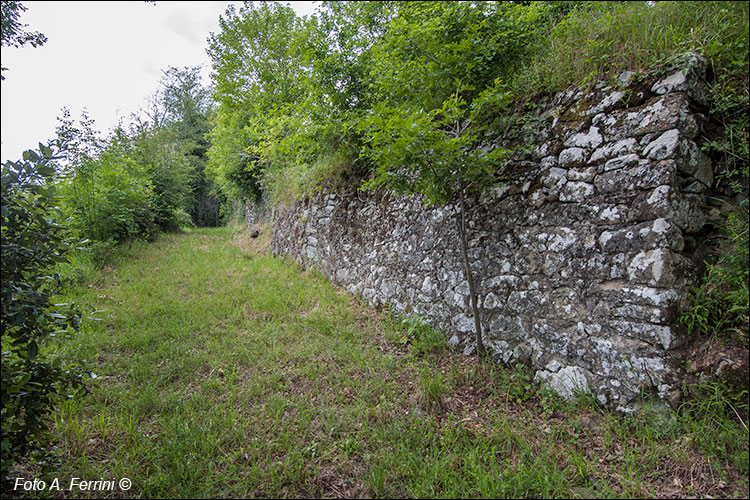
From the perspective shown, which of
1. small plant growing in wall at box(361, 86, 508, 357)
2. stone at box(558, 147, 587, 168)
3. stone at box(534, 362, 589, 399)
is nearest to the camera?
stone at box(534, 362, 589, 399)

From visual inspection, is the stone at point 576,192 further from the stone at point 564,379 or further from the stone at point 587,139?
the stone at point 564,379

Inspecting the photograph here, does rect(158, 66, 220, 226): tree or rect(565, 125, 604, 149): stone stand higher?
rect(158, 66, 220, 226): tree

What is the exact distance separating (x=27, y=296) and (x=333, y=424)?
2172 mm

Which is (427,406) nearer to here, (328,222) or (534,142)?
(534,142)

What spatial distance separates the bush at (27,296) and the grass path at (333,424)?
1.81ft

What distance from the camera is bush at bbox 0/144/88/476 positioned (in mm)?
1810

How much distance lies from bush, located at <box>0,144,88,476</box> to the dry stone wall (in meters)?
3.52

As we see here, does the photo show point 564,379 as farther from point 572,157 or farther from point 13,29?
point 13,29

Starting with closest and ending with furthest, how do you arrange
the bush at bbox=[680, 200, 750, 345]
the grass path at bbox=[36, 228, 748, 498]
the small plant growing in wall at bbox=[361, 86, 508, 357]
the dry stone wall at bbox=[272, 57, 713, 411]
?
the grass path at bbox=[36, 228, 748, 498] → the bush at bbox=[680, 200, 750, 345] → the dry stone wall at bbox=[272, 57, 713, 411] → the small plant growing in wall at bbox=[361, 86, 508, 357]

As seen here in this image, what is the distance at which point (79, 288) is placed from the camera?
224 inches

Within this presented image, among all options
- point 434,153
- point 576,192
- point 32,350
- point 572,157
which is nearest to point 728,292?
point 576,192

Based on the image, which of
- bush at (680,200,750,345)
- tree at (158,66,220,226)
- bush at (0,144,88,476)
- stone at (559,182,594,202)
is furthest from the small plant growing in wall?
tree at (158,66,220,226)

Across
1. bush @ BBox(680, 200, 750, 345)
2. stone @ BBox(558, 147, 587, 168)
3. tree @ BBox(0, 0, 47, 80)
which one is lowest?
bush @ BBox(680, 200, 750, 345)

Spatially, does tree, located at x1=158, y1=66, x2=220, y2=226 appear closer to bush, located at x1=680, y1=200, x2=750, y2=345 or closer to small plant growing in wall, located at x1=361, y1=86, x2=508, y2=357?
small plant growing in wall, located at x1=361, y1=86, x2=508, y2=357
